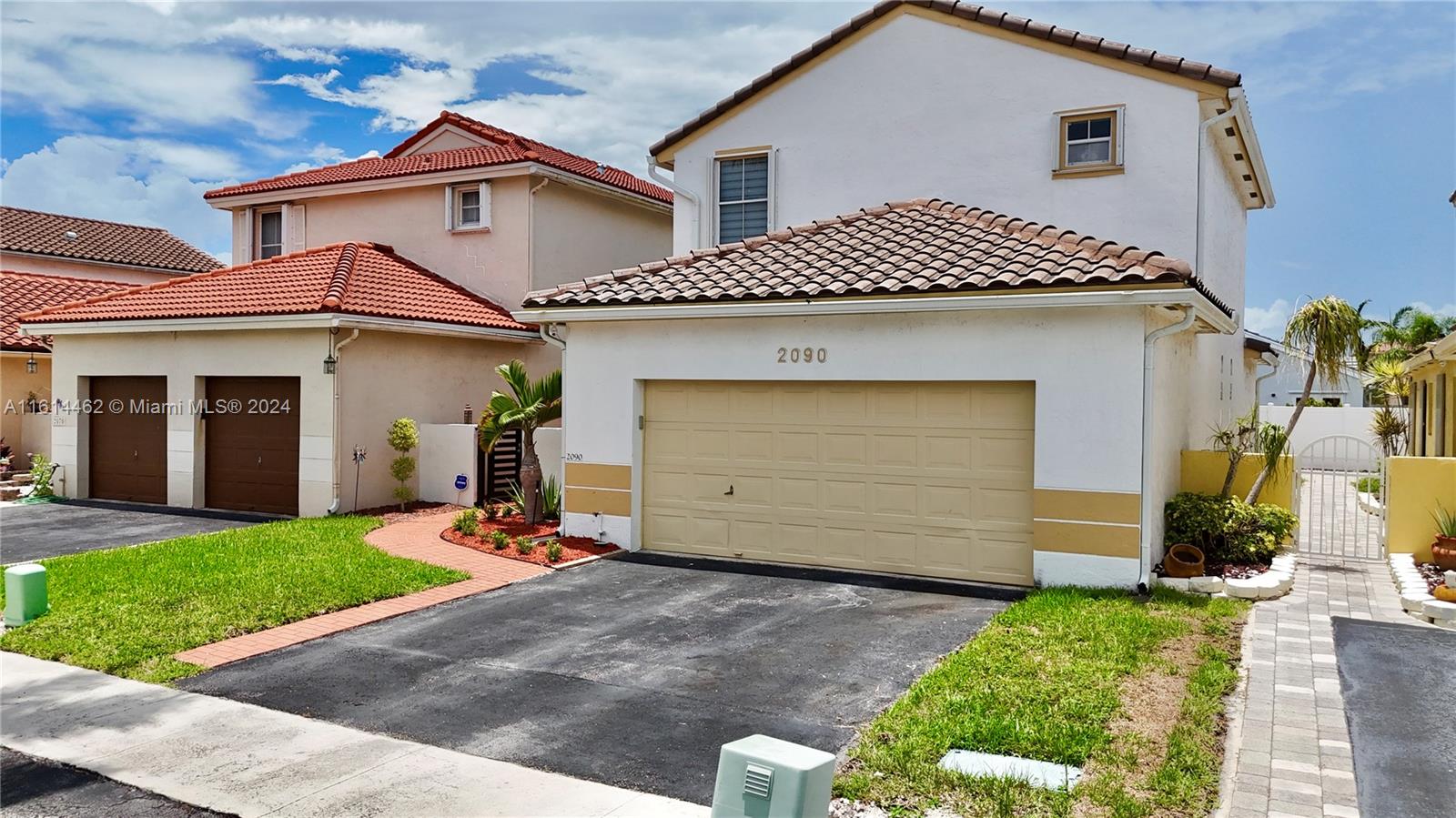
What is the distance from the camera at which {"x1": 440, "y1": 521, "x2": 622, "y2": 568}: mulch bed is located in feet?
41.9

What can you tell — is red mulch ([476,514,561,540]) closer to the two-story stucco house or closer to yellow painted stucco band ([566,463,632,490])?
yellow painted stucco band ([566,463,632,490])

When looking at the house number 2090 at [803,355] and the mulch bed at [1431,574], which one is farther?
the house number 2090 at [803,355]

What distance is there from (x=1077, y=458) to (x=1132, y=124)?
5.97 meters

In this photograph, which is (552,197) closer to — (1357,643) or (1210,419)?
(1210,419)

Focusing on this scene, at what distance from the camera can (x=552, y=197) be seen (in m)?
→ 21.0

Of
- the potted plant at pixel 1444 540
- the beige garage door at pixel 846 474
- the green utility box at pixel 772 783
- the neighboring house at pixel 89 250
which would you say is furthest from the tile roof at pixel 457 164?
the green utility box at pixel 772 783

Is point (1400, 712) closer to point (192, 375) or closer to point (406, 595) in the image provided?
point (406, 595)

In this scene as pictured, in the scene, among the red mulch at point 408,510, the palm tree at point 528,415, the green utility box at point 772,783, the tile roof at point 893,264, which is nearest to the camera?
the green utility box at point 772,783

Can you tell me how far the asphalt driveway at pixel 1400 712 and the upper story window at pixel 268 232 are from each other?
22.3m

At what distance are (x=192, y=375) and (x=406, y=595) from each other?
940 cm

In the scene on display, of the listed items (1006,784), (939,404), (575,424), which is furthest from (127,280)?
(1006,784)

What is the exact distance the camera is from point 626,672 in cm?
806

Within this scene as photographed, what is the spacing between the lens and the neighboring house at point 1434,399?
55.3 ft

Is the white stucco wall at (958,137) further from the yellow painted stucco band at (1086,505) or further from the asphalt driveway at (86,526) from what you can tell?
the asphalt driveway at (86,526)
